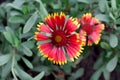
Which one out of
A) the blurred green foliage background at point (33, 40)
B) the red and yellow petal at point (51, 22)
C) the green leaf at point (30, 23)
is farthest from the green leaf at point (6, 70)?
the red and yellow petal at point (51, 22)

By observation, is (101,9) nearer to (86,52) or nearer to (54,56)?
(86,52)

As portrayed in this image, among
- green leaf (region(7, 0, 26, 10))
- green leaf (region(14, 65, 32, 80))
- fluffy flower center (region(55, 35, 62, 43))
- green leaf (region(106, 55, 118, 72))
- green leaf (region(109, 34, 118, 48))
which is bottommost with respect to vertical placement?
green leaf (region(106, 55, 118, 72))

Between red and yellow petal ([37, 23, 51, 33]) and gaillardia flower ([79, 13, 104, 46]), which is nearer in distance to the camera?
red and yellow petal ([37, 23, 51, 33])

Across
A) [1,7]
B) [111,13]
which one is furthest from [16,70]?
[111,13]

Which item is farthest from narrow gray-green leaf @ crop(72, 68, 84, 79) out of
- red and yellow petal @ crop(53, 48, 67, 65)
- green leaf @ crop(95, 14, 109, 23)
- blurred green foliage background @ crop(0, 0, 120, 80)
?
red and yellow petal @ crop(53, 48, 67, 65)

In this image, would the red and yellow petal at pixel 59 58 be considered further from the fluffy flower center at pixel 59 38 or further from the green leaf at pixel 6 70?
the green leaf at pixel 6 70

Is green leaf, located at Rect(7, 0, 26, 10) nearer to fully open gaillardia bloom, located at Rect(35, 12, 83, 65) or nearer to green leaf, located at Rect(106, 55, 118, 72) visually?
fully open gaillardia bloom, located at Rect(35, 12, 83, 65)

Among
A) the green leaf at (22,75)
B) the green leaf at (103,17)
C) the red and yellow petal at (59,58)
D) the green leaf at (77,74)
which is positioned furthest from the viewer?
Answer: the green leaf at (77,74)
